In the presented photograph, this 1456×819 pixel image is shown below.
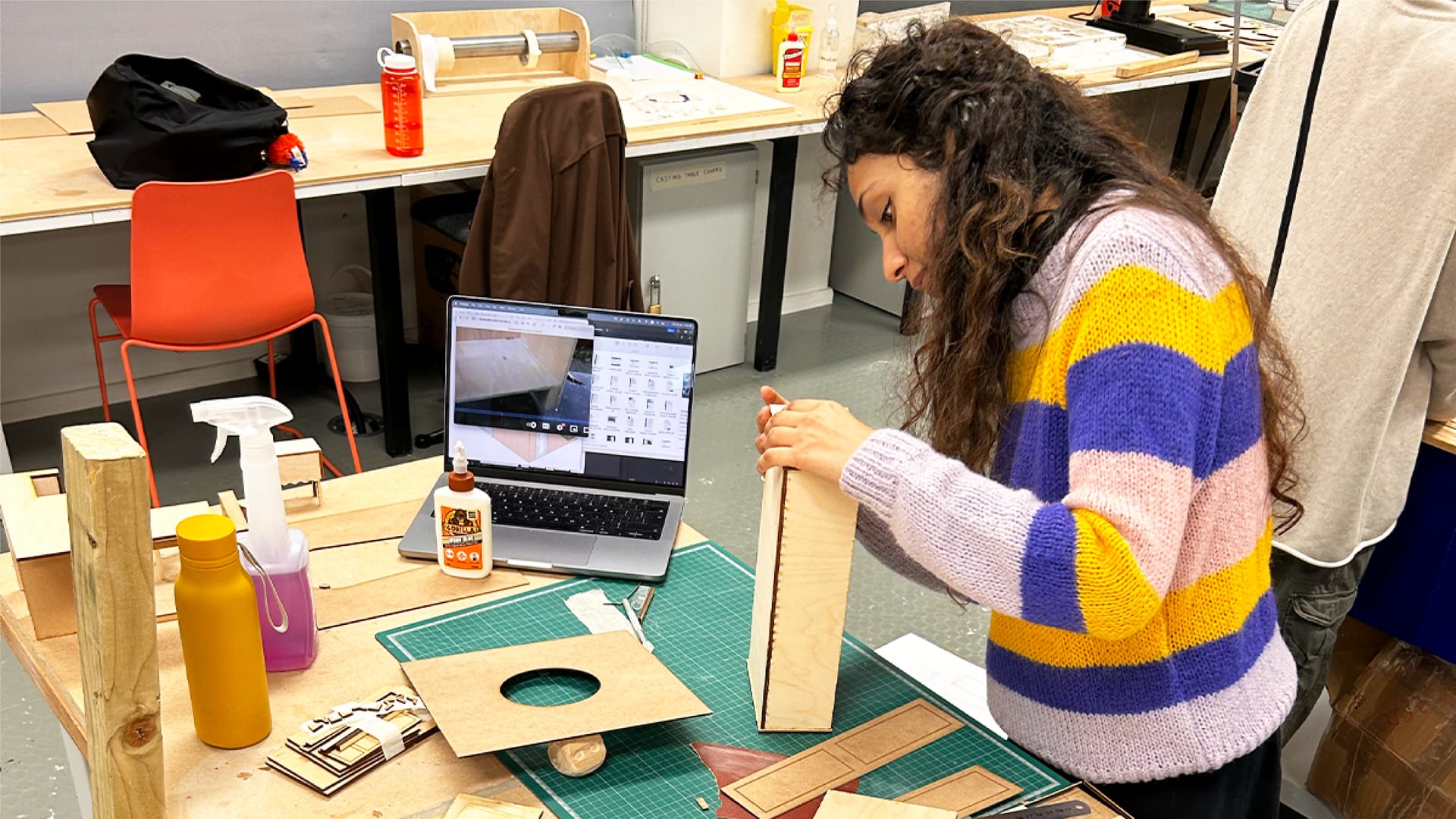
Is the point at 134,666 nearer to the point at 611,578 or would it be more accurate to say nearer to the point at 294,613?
the point at 294,613

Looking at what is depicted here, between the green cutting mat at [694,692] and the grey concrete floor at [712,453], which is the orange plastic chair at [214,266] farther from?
the green cutting mat at [694,692]

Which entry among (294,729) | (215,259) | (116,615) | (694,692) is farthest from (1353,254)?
(215,259)

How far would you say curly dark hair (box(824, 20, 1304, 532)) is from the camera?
1.17 meters

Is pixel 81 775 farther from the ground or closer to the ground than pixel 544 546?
closer to the ground

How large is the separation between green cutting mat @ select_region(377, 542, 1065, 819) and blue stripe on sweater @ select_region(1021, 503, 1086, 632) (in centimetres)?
24

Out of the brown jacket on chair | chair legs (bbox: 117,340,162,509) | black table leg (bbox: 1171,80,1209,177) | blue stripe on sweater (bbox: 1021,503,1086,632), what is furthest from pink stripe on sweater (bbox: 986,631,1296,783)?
black table leg (bbox: 1171,80,1209,177)

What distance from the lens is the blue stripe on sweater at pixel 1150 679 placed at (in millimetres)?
1209

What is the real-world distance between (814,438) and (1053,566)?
0.27 meters

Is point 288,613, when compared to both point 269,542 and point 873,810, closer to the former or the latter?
point 269,542

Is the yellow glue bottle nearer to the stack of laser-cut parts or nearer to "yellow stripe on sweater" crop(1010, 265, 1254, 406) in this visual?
the stack of laser-cut parts

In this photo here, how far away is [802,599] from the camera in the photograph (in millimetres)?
1248

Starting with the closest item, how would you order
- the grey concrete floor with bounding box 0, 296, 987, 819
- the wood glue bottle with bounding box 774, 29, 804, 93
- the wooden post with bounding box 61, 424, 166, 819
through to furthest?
the wooden post with bounding box 61, 424, 166, 819 < the grey concrete floor with bounding box 0, 296, 987, 819 < the wood glue bottle with bounding box 774, 29, 804, 93

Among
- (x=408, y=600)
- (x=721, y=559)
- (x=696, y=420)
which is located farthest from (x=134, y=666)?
(x=696, y=420)

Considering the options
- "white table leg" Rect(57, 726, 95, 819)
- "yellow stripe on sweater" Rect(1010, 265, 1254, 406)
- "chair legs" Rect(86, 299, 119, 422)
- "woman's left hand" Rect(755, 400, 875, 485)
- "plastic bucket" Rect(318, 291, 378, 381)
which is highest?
"yellow stripe on sweater" Rect(1010, 265, 1254, 406)
